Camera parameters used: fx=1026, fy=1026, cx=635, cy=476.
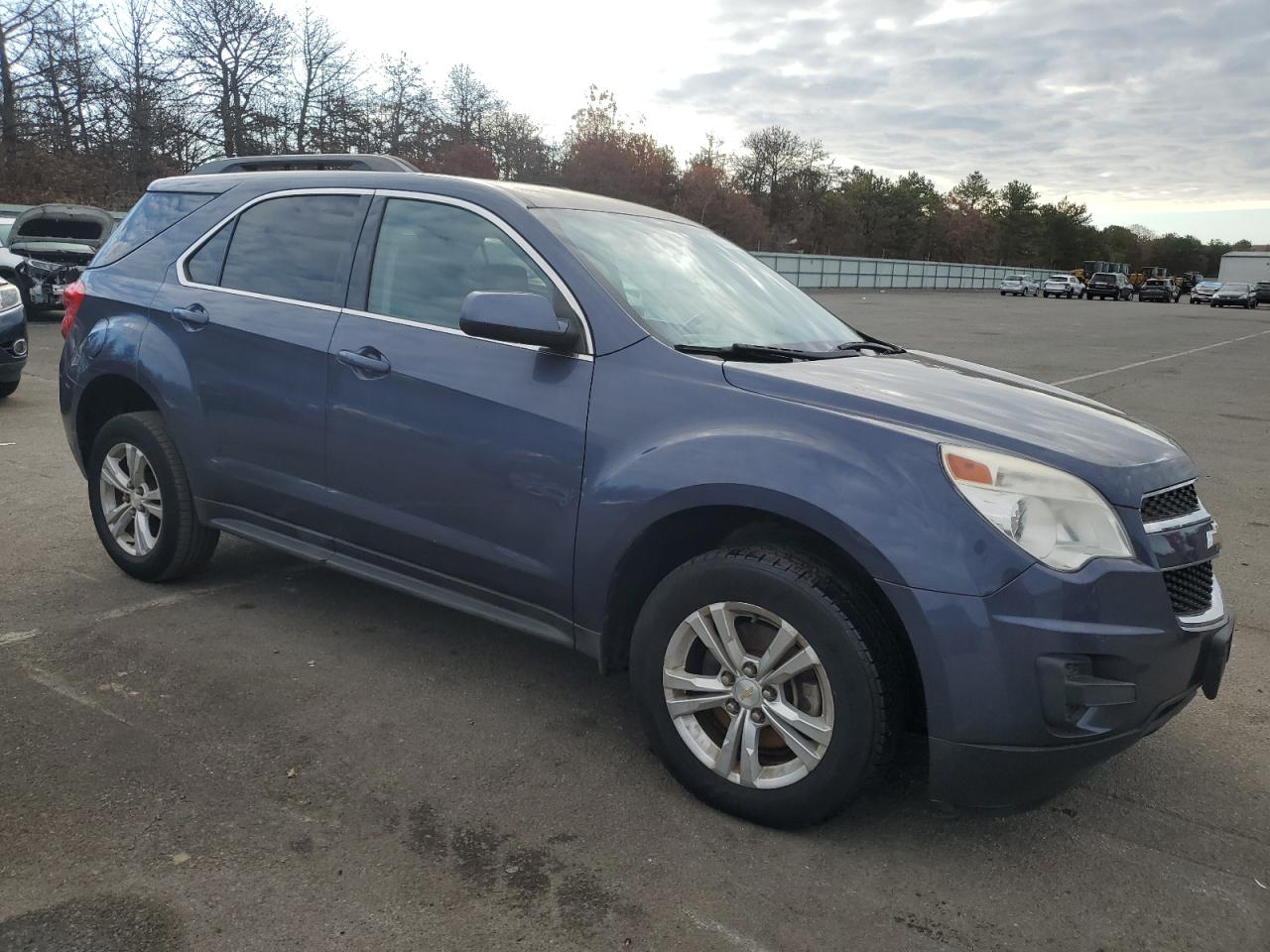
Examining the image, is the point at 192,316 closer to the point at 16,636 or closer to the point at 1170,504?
the point at 16,636

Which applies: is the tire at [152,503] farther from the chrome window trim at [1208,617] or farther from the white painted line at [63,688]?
the chrome window trim at [1208,617]

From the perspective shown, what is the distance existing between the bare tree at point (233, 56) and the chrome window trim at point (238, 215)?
4045cm

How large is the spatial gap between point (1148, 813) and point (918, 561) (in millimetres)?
1237

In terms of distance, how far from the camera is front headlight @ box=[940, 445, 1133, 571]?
246 centimetres

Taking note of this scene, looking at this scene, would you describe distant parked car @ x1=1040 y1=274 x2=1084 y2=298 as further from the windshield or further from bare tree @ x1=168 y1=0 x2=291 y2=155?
the windshield

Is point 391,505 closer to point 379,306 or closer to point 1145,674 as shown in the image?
point 379,306

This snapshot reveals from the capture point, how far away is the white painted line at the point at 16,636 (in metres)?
3.92

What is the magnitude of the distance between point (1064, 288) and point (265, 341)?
69.1m

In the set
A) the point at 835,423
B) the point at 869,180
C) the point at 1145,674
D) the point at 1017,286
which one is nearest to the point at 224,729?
the point at 835,423

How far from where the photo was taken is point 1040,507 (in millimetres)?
2506

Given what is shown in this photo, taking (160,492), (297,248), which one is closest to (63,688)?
(160,492)

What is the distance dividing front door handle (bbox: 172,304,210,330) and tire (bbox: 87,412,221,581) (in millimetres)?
471

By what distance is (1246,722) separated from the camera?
3.65m

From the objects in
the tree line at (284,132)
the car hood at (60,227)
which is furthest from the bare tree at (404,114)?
the car hood at (60,227)
